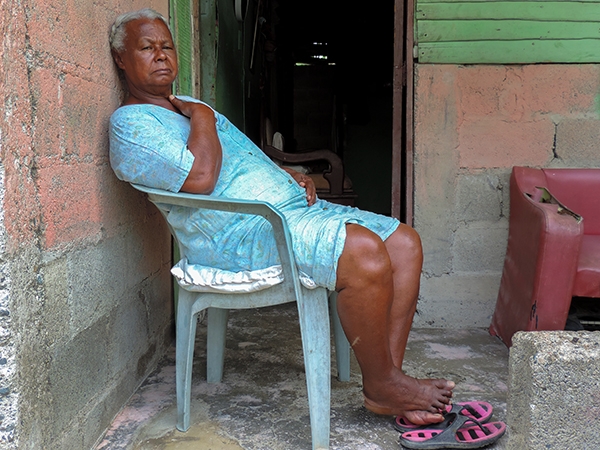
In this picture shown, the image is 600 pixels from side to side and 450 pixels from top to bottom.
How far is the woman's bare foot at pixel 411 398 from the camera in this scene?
5.88ft

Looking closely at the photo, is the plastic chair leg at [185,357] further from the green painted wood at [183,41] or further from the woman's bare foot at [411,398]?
the green painted wood at [183,41]

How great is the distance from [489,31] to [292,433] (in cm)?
225

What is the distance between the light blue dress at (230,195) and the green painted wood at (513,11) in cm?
148

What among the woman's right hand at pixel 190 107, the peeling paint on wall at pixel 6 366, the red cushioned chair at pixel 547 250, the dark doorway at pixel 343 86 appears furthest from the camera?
the dark doorway at pixel 343 86

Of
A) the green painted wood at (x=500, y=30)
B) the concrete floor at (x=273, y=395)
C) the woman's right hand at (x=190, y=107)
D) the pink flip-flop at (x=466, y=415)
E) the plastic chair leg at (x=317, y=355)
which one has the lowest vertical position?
the concrete floor at (x=273, y=395)

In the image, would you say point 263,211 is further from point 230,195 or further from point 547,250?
point 547,250

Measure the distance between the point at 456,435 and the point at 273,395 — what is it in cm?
70

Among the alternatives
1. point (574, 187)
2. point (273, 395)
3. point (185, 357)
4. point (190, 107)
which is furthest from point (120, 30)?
point (574, 187)

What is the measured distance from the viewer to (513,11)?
9.73 ft

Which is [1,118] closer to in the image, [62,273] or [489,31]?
[62,273]

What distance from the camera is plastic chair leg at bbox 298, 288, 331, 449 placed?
1.68m

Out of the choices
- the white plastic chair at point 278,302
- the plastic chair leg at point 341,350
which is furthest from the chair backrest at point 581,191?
the white plastic chair at point 278,302

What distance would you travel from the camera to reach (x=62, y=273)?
154cm

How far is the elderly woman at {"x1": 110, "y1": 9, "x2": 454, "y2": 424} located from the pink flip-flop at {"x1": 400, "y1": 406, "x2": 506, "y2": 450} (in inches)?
1.9
